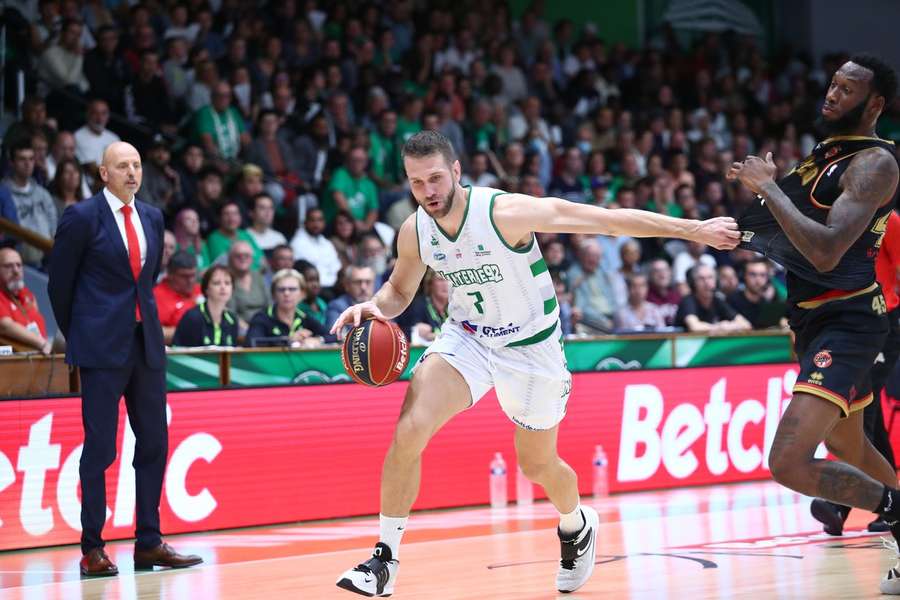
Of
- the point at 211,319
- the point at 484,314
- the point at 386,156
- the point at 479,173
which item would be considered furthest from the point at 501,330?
the point at 386,156

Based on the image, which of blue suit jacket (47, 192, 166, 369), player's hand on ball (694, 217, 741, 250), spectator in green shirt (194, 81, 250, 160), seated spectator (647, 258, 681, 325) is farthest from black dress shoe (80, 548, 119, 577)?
seated spectator (647, 258, 681, 325)

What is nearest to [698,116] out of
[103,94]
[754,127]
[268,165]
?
[754,127]

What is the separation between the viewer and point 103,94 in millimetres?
14078

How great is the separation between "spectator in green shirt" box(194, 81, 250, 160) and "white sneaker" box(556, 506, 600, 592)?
8.55 meters

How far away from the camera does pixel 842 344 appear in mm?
6078

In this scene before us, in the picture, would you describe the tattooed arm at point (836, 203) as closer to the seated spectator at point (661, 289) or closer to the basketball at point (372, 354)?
the basketball at point (372, 354)

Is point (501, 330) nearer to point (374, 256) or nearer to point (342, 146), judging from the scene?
point (374, 256)

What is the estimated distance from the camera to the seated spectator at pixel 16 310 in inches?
393

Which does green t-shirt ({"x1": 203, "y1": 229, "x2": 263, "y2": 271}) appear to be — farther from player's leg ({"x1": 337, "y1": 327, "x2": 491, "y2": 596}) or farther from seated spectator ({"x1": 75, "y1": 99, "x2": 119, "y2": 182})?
player's leg ({"x1": 337, "y1": 327, "x2": 491, "y2": 596})

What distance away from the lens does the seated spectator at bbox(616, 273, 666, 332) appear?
→ 46.1 ft

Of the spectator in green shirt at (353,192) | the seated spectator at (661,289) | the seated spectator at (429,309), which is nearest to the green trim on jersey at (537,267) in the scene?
the seated spectator at (429,309)

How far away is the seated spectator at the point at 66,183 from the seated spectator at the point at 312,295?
2167 mm

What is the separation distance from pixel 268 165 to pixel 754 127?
8875mm

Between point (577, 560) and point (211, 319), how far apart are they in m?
4.97
